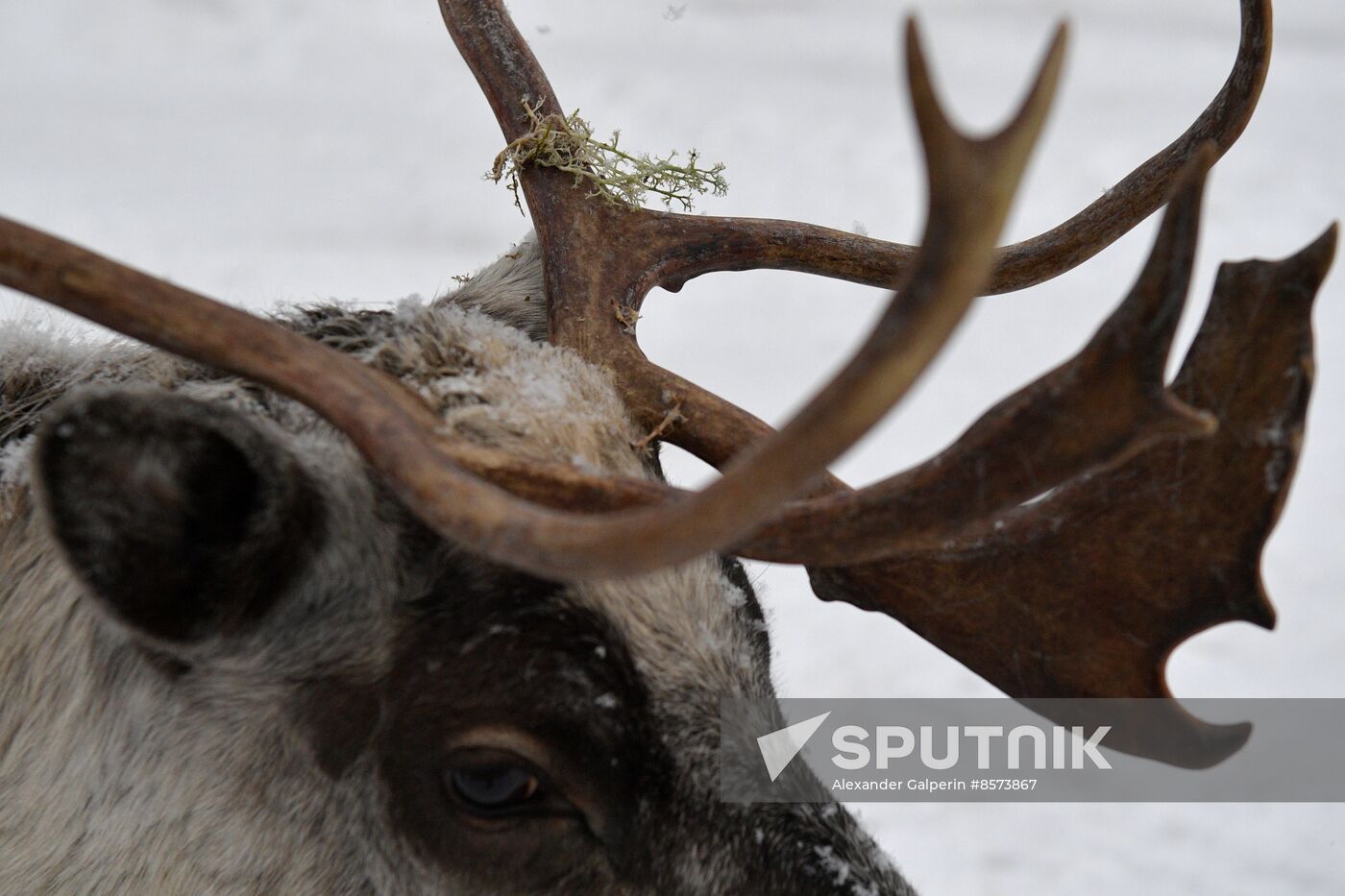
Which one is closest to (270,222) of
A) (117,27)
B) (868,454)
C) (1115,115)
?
(117,27)

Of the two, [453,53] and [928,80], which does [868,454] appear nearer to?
[453,53]

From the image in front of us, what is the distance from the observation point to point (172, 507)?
1.32m

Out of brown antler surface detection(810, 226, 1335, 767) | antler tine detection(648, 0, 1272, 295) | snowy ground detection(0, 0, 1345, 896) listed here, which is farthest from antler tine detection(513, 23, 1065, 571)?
snowy ground detection(0, 0, 1345, 896)

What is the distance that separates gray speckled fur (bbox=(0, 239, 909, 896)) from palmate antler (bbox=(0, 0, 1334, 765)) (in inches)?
8.0

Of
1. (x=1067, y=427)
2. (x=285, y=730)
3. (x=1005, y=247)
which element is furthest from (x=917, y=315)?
(x=1005, y=247)

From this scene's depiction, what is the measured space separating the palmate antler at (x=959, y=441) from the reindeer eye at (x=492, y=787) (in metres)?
0.34

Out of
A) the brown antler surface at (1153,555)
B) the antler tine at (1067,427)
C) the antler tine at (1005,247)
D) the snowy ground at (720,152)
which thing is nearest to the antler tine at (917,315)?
the antler tine at (1067,427)

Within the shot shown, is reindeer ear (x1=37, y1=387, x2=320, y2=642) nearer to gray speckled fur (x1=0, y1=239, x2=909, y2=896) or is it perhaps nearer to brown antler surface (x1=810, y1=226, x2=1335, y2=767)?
gray speckled fur (x1=0, y1=239, x2=909, y2=896)

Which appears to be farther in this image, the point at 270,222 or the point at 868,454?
the point at 270,222

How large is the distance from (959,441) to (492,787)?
69 cm

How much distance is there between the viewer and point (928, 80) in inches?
35.4

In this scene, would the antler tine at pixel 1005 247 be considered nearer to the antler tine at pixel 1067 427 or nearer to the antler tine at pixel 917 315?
the antler tine at pixel 1067 427

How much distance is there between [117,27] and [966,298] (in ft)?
17.7

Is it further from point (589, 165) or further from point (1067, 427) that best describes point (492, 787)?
point (589, 165)
